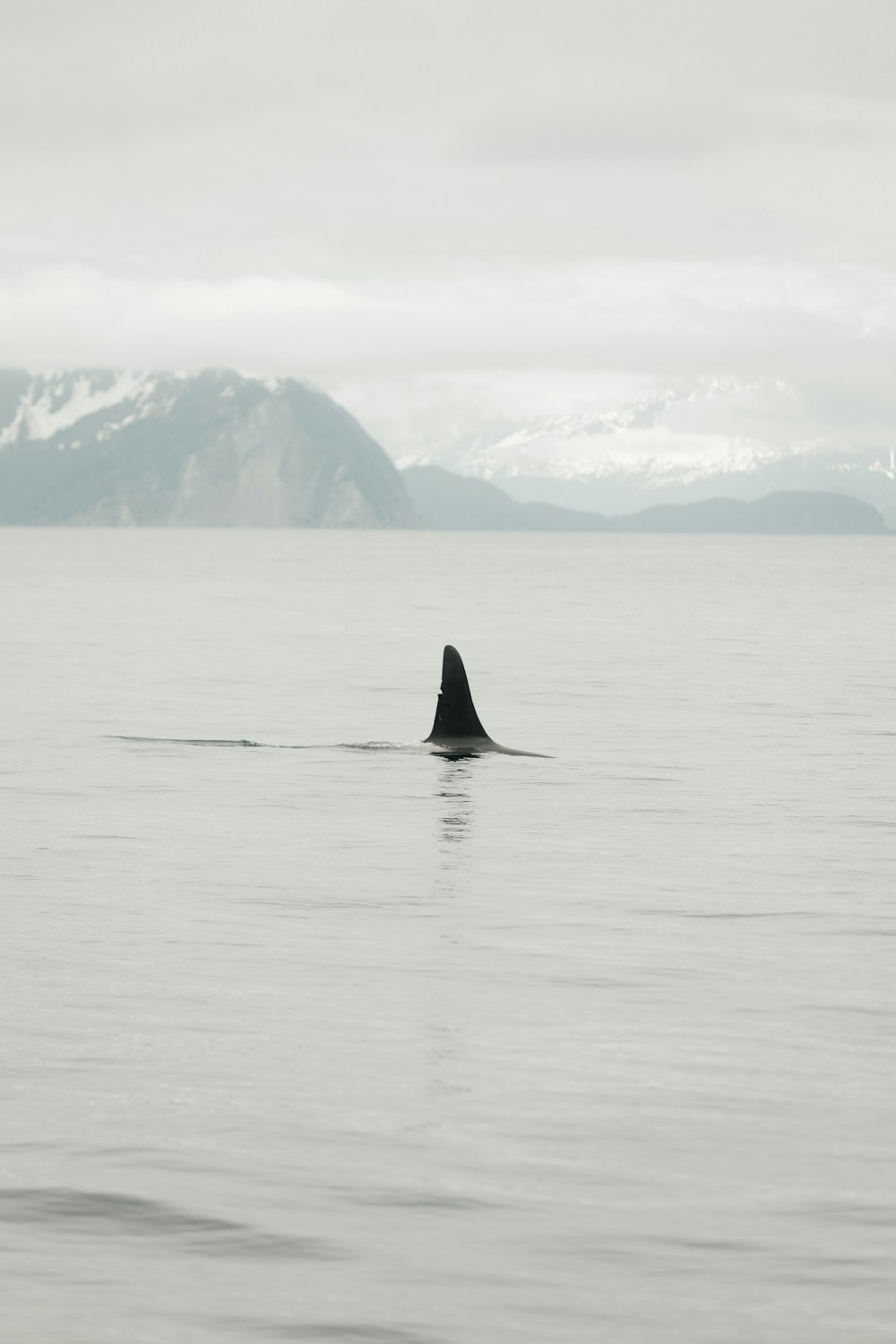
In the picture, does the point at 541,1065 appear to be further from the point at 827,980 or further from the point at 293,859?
the point at 293,859

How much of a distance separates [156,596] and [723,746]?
94146 millimetres

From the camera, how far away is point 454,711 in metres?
34.8

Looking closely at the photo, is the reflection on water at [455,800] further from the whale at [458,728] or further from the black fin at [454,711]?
the black fin at [454,711]

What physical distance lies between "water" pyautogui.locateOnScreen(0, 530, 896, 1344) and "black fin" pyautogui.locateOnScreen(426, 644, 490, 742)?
1569 millimetres

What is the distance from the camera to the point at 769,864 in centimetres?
2186

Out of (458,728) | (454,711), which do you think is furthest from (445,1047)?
(458,728)

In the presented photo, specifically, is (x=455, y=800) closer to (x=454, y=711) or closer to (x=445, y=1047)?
(x=454, y=711)

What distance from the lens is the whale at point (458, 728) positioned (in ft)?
112

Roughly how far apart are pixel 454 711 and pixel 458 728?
494 millimetres

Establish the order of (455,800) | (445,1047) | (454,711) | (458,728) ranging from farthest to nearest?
(458,728)
(454,711)
(455,800)
(445,1047)

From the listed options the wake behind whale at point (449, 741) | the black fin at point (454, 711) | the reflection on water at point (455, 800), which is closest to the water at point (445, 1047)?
the reflection on water at point (455, 800)

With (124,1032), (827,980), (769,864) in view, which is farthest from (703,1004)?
(769,864)

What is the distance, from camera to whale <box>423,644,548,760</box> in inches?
1340

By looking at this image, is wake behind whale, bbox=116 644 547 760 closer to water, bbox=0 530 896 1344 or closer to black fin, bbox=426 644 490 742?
black fin, bbox=426 644 490 742
